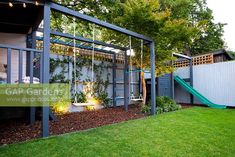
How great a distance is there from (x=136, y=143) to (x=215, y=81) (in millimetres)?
7599

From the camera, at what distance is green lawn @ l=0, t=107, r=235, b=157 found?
9.50ft

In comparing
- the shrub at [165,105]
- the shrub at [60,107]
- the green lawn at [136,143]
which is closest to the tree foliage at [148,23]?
the shrub at [165,105]

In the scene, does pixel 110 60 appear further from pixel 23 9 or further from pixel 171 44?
pixel 23 9

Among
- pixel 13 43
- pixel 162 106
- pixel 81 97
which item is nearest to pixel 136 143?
pixel 162 106

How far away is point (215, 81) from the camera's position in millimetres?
9383

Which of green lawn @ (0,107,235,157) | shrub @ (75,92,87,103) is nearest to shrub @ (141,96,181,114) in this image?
shrub @ (75,92,87,103)

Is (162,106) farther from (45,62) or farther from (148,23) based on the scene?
(45,62)

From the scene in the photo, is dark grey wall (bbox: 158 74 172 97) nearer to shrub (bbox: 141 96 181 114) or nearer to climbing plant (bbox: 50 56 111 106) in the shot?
shrub (bbox: 141 96 181 114)

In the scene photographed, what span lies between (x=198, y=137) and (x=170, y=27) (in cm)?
439

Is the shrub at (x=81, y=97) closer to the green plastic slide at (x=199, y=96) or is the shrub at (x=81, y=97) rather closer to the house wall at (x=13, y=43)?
the house wall at (x=13, y=43)

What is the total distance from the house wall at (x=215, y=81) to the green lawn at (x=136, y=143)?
5.08m

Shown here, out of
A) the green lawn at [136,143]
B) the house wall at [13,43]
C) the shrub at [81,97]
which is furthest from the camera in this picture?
the shrub at [81,97]

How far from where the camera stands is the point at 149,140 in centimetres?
354

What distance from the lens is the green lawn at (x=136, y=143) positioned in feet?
9.50
